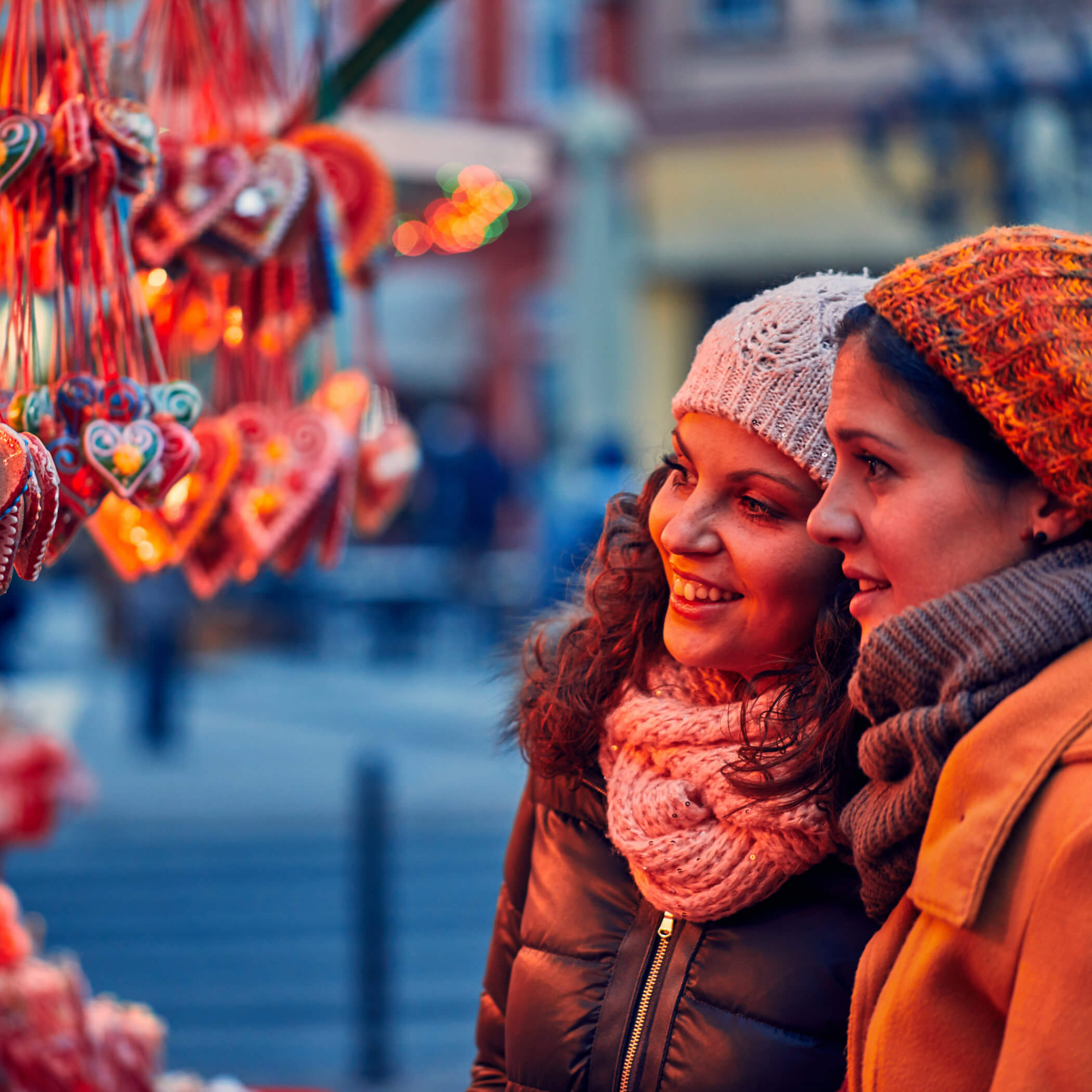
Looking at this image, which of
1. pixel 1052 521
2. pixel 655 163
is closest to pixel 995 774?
pixel 1052 521

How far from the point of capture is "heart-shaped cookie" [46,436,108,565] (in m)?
1.47

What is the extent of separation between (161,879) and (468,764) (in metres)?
2.45

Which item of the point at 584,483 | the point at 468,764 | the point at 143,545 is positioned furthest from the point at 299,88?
the point at 468,764

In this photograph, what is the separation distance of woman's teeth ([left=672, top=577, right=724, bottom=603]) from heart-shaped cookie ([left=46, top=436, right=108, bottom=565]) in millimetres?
612

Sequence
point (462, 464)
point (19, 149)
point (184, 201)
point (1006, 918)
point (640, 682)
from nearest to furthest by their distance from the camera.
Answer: point (1006, 918), point (19, 149), point (640, 682), point (184, 201), point (462, 464)

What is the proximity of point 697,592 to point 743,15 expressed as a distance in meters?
14.0

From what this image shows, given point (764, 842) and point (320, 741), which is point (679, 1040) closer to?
point (764, 842)

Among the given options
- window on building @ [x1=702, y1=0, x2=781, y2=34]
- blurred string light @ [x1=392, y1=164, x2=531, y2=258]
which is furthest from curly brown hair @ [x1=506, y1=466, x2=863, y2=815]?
window on building @ [x1=702, y1=0, x2=781, y2=34]

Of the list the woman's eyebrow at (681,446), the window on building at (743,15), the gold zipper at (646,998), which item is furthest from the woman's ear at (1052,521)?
the window on building at (743,15)

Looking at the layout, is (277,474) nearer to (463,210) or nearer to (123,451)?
(123,451)

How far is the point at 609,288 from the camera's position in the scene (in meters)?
14.1

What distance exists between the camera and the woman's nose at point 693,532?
4.97ft

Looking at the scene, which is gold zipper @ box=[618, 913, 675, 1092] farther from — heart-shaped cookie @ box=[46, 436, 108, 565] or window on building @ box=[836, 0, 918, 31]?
window on building @ box=[836, 0, 918, 31]

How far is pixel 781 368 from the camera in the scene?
1.51m
